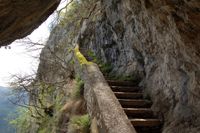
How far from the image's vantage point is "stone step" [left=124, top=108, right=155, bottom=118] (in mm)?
7287

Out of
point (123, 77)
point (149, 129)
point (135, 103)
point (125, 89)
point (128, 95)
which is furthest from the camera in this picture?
point (123, 77)

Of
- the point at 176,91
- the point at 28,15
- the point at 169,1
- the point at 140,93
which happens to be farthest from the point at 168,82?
the point at 28,15

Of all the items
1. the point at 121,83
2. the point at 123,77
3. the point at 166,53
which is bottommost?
the point at 121,83

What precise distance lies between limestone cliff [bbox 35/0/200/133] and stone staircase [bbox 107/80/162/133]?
0.22 metres

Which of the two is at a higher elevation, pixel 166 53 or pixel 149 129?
pixel 166 53

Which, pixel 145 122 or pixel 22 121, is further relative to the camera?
pixel 22 121

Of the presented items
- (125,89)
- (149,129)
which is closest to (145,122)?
(149,129)

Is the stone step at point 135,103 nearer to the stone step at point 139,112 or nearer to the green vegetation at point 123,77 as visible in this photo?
the stone step at point 139,112

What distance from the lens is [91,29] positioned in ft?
50.4

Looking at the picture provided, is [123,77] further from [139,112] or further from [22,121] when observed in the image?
[22,121]

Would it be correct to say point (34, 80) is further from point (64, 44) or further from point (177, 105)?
point (177, 105)

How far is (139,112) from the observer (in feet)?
24.3

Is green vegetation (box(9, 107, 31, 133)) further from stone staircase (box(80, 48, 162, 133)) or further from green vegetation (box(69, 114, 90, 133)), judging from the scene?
stone staircase (box(80, 48, 162, 133))

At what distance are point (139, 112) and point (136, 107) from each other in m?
0.49
